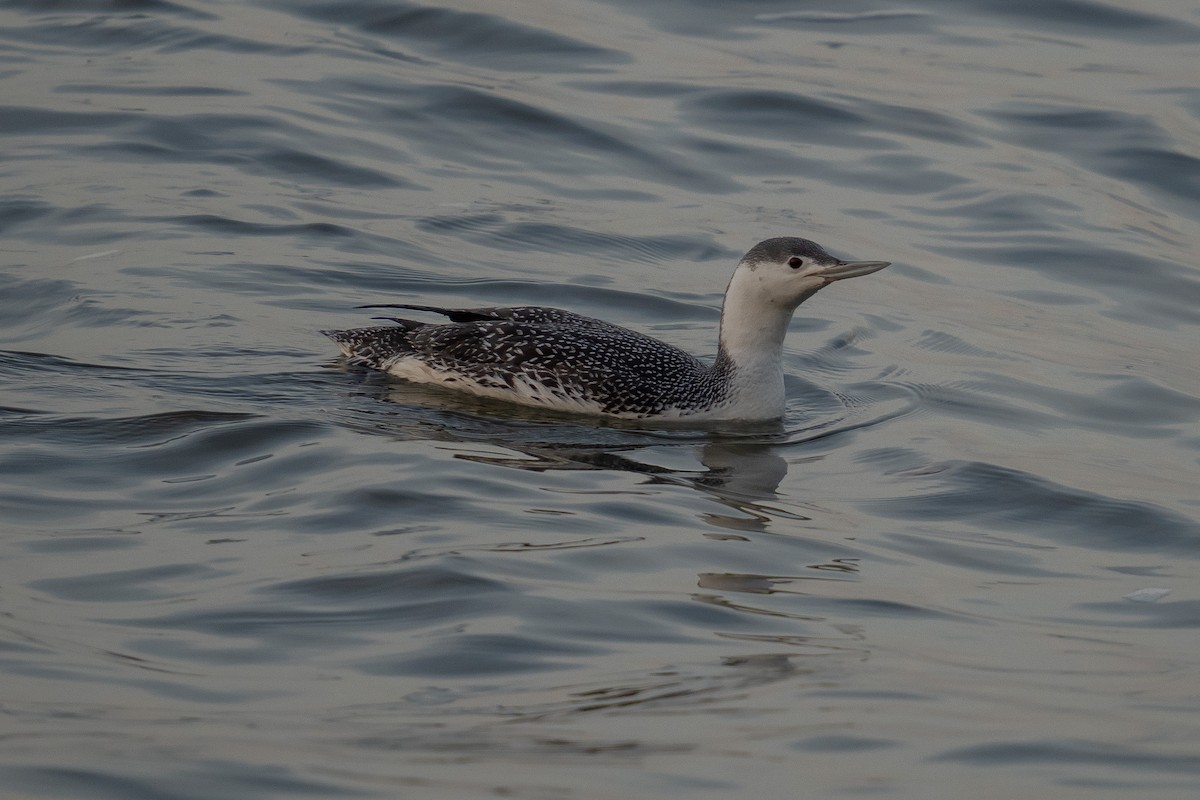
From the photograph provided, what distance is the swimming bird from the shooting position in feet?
29.5

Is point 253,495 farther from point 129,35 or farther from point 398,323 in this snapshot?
point 129,35

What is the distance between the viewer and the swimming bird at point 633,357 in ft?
29.5

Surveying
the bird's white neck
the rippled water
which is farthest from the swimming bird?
the rippled water

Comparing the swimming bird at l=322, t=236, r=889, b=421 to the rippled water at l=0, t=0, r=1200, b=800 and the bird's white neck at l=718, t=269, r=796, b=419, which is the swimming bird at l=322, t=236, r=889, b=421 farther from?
the rippled water at l=0, t=0, r=1200, b=800

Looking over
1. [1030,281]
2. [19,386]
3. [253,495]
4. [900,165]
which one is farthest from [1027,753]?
[900,165]

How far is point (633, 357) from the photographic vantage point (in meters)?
9.07

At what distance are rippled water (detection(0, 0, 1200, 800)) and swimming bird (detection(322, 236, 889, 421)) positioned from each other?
16 centimetres

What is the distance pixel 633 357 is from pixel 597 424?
410 millimetres

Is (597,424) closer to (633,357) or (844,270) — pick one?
(633,357)

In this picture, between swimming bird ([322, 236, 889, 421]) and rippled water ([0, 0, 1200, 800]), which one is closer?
rippled water ([0, 0, 1200, 800])

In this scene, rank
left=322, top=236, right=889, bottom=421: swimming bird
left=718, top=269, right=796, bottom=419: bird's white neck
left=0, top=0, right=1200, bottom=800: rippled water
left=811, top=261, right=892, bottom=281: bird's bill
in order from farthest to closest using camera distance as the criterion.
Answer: left=718, top=269, right=796, bottom=419: bird's white neck < left=322, top=236, right=889, bottom=421: swimming bird < left=811, top=261, right=892, bottom=281: bird's bill < left=0, top=0, right=1200, bottom=800: rippled water

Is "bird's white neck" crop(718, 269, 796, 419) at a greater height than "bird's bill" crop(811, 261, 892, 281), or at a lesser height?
lesser

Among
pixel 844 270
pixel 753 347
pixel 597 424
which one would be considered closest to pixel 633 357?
pixel 597 424

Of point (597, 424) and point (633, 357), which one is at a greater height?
point (633, 357)
